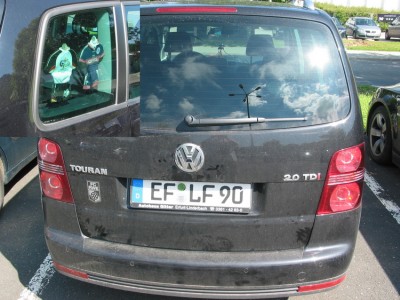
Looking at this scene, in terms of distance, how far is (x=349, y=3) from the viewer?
44.0 meters

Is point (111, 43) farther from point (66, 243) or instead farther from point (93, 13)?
point (66, 243)

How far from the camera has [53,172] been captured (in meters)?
2.09

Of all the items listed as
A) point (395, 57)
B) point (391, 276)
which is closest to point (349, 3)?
point (395, 57)

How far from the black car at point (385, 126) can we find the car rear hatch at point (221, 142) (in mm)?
2818

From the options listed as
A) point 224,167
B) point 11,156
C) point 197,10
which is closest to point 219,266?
point 224,167

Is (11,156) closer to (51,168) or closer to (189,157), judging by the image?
(51,168)

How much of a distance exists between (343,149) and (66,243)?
1433mm

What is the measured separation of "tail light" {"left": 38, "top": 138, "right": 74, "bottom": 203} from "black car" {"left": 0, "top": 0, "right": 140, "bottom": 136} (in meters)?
0.35

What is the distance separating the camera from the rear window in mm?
1923

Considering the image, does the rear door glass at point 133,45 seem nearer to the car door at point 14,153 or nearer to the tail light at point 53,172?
the tail light at point 53,172

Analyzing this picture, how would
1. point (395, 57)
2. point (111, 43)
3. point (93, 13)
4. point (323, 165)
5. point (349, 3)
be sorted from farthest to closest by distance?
point (349, 3), point (395, 57), point (323, 165), point (111, 43), point (93, 13)

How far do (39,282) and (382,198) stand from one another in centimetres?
311

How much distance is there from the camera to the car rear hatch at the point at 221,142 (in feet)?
6.21

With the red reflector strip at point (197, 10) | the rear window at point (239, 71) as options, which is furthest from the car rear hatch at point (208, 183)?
the red reflector strip at point (197, 10)
